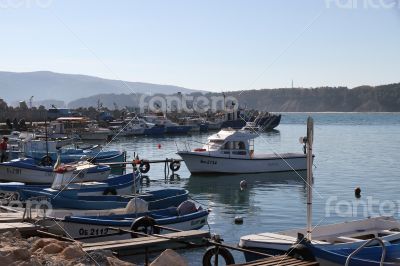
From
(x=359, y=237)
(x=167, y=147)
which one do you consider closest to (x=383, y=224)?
(x=359, y=237)

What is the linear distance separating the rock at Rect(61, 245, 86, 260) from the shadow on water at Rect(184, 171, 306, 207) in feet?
59.5

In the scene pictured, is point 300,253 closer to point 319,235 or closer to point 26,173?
point 319,235

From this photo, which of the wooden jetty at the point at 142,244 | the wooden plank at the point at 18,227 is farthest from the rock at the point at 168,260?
the wooden plank at the point at 18,227

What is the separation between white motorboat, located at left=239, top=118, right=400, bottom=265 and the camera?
1475 cm

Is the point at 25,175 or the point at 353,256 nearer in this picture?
the point at 353,256

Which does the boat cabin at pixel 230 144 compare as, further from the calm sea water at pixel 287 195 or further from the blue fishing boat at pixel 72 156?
the blue fishing boat at pixel 72 156

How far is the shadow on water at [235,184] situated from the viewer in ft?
111

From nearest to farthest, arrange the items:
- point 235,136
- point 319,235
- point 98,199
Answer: point 319,235 < point 98,199 < point 235,136

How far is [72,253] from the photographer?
13352 mm

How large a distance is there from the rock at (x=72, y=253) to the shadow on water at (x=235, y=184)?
18.1 m

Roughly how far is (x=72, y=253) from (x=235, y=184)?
2582 centimetres

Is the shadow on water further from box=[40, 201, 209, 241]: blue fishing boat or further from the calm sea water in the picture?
box=[40, 201, 209, 241]: blue fishing boat

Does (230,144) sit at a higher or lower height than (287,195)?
higher

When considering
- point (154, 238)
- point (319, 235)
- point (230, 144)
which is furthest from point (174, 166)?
point (319, 235)
